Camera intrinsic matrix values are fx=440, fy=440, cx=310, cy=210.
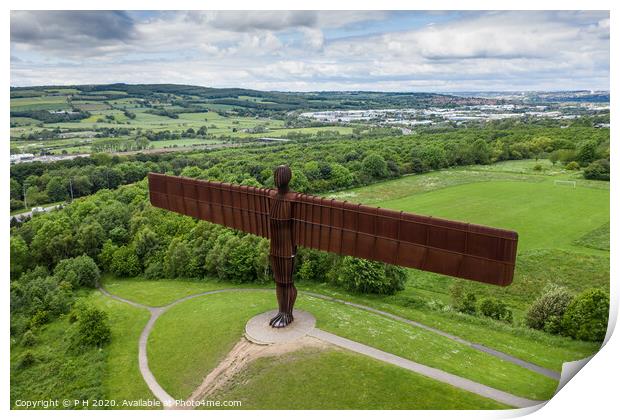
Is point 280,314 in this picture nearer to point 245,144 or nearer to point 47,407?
point 47,407

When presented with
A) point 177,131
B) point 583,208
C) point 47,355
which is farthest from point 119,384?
point 177,131

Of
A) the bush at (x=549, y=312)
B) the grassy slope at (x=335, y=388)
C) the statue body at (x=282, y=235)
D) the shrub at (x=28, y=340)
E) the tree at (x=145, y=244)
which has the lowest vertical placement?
the shrub at (x=28, y=340)

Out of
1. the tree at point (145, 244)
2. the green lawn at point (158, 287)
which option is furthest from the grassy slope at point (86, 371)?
the tree at point (145, 244)

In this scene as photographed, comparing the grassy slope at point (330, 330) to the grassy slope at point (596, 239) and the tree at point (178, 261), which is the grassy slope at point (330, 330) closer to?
the tree at point (178, 261)

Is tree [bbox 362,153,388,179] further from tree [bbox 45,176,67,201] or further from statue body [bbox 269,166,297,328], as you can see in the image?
statue body [bbox 269,166,297,328]

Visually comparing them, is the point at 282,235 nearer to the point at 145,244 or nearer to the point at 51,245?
the point at 145,244

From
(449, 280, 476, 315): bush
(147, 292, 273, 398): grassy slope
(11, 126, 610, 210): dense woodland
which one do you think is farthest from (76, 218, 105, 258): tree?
(449, 280, 476, 315): bush
